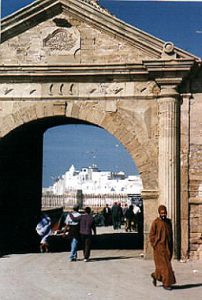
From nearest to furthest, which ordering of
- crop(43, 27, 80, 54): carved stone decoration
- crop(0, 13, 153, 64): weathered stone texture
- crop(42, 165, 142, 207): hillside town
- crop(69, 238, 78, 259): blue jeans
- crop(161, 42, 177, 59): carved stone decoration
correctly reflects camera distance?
1. crop(69, 238, 78, 259): blue jeans
2. crop(161, 42, 177, 59): carved stone decoration
3. crop(0, 13, 153, 64): weathered stone texture
4. crop(43, 27, 80, 54): carved stone decoration
5. crop(42, 165, 142, 207): hillside town

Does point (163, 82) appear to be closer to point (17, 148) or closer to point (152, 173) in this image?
point (152, 173)

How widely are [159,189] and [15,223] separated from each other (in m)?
5.50

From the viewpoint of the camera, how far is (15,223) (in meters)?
19.7

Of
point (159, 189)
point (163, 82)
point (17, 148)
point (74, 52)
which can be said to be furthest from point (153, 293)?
point (17, 148)

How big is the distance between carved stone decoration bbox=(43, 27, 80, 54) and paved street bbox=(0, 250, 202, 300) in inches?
206

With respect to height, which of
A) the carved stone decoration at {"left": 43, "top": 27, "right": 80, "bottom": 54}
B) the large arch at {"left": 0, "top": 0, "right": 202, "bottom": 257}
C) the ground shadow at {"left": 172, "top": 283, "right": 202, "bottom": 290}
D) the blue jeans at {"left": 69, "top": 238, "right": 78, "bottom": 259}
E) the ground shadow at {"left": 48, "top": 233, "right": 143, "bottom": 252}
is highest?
the carved stone decoration at {"left": 43, "top": 27, "right": 80, "bottom": 54}

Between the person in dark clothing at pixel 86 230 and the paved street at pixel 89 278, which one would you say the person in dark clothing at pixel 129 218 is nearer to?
the paved street at pixel 89 278

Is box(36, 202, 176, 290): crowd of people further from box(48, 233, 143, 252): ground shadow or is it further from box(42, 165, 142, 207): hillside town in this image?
box(42, 165, 142, 207): hillside town

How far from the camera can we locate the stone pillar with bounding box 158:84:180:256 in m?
15.9

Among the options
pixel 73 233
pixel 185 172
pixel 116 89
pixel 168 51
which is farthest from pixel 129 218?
pixel 168 51

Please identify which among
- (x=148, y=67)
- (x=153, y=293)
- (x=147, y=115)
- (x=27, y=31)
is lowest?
(x=153, y=293)

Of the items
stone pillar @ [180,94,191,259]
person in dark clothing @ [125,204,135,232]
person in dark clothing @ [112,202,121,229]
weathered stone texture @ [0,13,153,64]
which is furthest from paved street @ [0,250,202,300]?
person in dark clothing @ [112,202,121,229]

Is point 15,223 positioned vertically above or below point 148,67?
below

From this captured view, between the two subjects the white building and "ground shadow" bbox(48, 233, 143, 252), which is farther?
the white building
